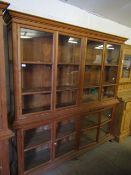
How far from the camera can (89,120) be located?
8.35 ft

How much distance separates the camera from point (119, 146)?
284cm

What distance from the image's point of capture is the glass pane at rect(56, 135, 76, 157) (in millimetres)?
2303

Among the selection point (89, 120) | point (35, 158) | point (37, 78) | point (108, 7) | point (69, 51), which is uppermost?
point (108, 7)

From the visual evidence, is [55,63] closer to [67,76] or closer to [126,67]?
[67,76]

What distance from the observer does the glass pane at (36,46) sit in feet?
5.65

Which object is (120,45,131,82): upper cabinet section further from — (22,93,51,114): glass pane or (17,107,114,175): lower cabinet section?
(22,93,51,114): glass pane

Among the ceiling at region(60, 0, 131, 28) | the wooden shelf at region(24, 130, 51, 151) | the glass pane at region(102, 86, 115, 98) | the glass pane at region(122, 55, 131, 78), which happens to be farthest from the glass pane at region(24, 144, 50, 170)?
the glass pane at region(122, 55, 131, 78)

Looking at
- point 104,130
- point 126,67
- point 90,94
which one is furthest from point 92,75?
point 126,67

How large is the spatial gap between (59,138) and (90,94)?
894 millimetres

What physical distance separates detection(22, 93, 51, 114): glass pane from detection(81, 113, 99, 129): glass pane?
730 millimetres

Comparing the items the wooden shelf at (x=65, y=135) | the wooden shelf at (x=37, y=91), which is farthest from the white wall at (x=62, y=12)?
the wooden shelf at (x=65, y=135)

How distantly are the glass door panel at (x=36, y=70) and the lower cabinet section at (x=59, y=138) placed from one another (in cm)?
31

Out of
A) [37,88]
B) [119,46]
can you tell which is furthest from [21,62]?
[119,46]

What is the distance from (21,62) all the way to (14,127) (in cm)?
73
